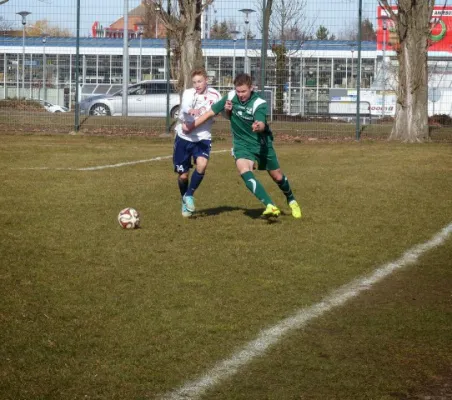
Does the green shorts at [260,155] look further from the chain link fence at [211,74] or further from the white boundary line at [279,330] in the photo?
the chain link fence at [211,74]

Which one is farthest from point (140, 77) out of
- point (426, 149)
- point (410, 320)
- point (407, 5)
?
point (410, 320)

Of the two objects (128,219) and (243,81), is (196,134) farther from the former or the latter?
(128,219)

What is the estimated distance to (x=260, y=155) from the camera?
9656mm

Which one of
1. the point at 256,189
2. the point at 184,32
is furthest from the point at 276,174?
the point at 184,32

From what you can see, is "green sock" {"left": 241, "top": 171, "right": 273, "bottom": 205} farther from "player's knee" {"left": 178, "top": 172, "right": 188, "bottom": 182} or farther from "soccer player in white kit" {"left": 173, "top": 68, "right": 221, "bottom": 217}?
"player's knee" {"left": 178, "top": 172, "right": 188, "bottom": 182}

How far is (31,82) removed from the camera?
2798 cm

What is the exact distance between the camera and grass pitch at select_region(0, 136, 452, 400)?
450cm

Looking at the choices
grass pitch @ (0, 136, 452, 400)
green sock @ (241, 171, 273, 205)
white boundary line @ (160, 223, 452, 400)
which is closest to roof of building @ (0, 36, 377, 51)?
grass pitch @ (0, 136, 452, 400)

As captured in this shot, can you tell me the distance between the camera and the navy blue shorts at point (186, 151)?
10.1 meters

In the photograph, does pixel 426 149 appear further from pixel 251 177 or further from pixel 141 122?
pixel 251 177

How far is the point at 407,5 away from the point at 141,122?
304 inches

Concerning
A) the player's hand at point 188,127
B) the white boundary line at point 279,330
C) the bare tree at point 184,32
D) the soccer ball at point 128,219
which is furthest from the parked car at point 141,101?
the white boundary line at point 279,330

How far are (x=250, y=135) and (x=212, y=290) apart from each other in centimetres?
345

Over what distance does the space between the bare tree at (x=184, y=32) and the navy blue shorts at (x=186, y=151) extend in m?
13.2
